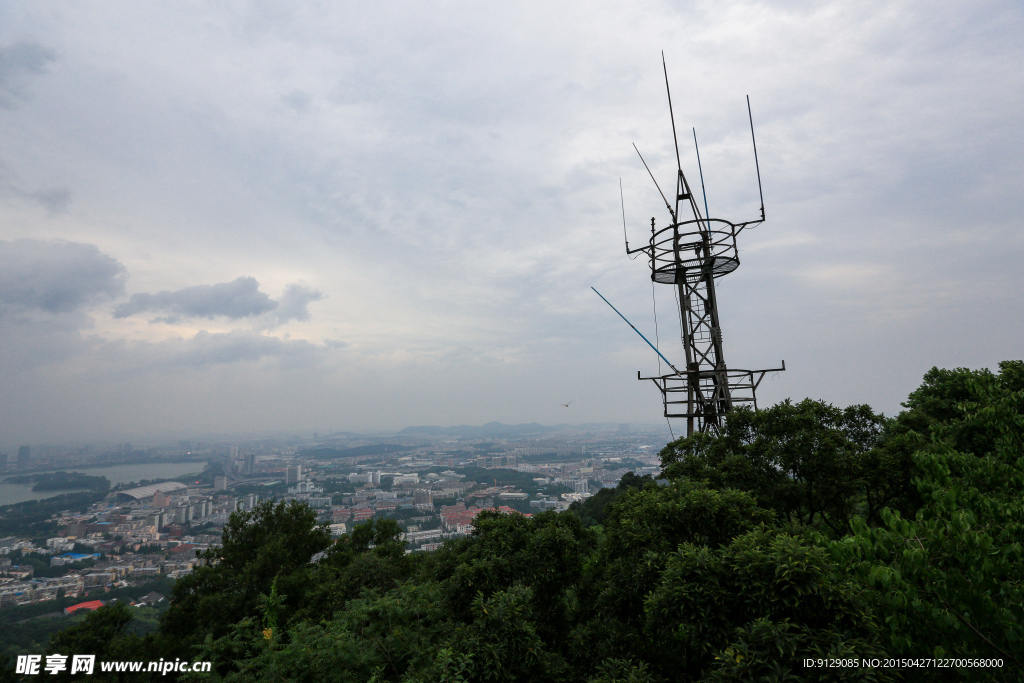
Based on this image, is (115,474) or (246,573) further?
(115,474)

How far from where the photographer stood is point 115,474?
384 feet

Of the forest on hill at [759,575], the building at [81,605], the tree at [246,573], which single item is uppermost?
the forest on hill at [759,575]

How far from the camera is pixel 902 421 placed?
9.70 meters

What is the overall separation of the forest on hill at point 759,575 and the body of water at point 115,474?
116m

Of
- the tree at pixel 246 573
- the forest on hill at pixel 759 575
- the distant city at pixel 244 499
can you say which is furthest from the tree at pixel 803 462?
the tree at pixel 246 573

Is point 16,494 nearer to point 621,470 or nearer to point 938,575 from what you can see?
point 621,470

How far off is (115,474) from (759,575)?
16120 cm

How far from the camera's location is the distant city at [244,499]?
149 feet

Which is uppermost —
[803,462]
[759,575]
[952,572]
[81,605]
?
[803,462]

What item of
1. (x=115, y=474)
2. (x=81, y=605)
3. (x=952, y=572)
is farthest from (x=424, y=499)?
(x=115, y=474)

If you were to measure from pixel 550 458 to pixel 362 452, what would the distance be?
72.4m

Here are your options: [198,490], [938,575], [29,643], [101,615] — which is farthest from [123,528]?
[938,575]

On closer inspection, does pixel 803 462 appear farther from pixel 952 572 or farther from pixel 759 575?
pixel 759 575

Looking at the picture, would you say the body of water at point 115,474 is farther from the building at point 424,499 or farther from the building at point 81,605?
the building at point 424,499
